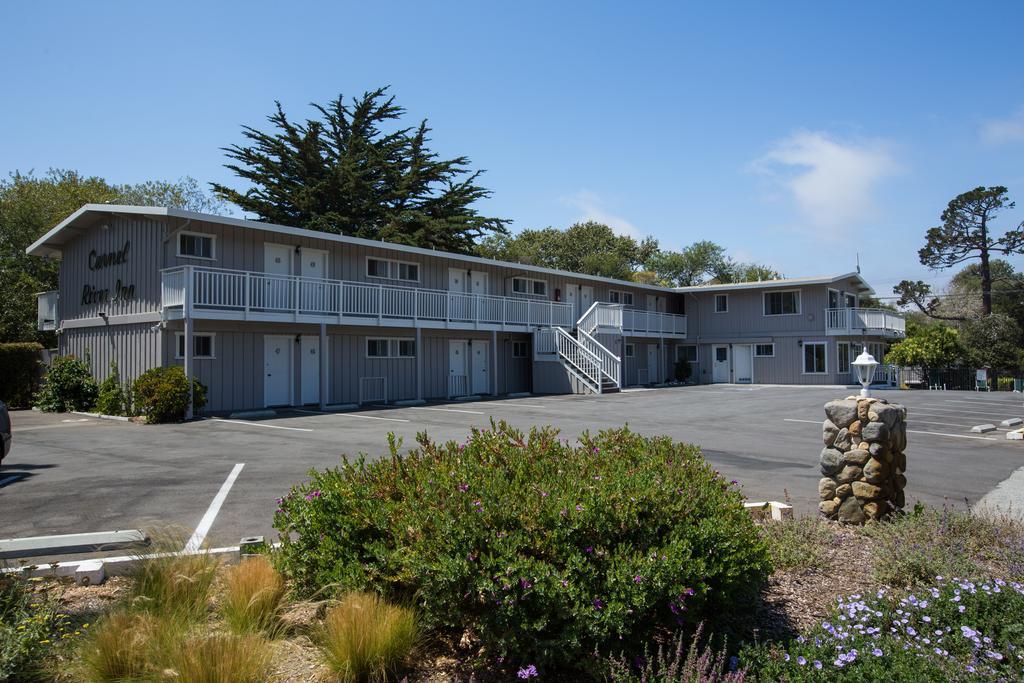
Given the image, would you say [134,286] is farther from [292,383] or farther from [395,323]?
[395,323]

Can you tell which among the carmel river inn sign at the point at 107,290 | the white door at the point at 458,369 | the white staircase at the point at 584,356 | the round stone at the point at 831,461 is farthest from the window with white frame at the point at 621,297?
the round stone at the point at 831,461

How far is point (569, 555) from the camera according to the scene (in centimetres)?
329

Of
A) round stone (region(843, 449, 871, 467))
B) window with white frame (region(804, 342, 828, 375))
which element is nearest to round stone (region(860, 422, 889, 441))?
round stone (region(843, 449, 871, 467))

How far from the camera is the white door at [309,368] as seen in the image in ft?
70.4

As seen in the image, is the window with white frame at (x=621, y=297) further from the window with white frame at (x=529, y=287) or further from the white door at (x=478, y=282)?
the white door at (x=478, y=282)

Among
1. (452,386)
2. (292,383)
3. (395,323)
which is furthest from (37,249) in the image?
(452,386)

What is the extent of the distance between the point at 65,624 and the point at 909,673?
414 cm

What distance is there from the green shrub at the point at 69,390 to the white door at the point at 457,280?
1230cm

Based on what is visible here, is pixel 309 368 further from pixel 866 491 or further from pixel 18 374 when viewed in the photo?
pixel 866 491

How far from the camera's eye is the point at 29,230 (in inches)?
1278

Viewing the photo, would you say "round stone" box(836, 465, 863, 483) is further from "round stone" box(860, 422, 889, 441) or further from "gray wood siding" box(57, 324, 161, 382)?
"gray wood siding" box(57, 324, 161, 382)

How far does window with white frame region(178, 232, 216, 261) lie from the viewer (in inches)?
739

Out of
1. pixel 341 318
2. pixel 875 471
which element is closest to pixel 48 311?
pixel 341 318

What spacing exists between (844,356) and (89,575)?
35984mm
